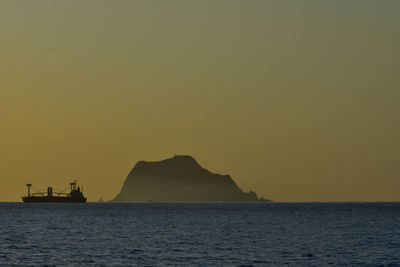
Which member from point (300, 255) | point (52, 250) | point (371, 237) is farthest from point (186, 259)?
point (371, 237)

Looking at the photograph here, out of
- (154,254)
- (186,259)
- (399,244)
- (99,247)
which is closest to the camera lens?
(186,259)

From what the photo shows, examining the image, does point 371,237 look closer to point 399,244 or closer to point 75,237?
point 399,244

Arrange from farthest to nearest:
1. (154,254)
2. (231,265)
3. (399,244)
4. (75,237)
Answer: (75,237) → (399,244) → (154,254) → (231,265)

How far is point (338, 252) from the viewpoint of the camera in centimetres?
9869

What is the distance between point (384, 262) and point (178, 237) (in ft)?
150

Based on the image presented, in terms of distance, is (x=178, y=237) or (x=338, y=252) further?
(x=178, y=237)

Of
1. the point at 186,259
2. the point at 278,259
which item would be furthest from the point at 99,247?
the point at 278,259

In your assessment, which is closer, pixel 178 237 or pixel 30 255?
pixel 30 255

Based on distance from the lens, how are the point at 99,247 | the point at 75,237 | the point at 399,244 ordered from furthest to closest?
the point at 75,237, the point at 399,244, the point at 99,247

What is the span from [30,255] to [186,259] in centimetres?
1894

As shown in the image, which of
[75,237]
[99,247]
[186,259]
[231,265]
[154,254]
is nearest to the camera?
[231,265]

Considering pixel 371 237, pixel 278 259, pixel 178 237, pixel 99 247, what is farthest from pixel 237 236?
pixel 278 259

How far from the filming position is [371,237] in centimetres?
12838

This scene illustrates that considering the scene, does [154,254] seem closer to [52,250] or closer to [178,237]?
[52,250]
